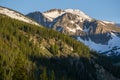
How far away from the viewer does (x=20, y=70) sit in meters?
81.5

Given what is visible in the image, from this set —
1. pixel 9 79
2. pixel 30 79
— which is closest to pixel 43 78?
pixel 9 79

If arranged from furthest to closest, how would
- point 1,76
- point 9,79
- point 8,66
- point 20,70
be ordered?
point 8,66, point 9,79, point 1,76, point 20,70

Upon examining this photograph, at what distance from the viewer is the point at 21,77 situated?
269ft

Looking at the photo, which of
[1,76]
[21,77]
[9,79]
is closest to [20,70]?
[21,77]

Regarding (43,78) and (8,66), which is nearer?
(43,78)

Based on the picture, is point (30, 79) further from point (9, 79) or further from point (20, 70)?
point (9, 79)

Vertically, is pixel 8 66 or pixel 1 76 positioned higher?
pixel 1 76

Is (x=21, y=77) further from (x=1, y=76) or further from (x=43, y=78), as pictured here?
(x=43, y=78)

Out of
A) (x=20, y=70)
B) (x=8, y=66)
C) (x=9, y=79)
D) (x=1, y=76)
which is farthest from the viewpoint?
(x=8, y=66)

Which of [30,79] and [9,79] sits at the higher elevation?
[30,79]

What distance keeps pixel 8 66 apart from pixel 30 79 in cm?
9999

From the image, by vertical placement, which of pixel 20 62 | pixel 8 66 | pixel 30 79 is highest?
pixel 20 62

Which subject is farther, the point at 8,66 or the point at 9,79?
the point at 8,66

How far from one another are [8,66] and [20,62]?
373 feet
